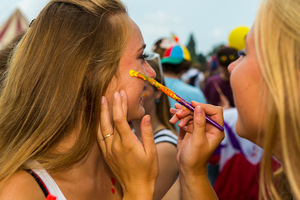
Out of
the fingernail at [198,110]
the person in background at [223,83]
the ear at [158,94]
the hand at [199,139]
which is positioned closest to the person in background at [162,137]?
the ear at [158,94]

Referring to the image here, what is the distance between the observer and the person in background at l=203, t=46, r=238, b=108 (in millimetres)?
3971

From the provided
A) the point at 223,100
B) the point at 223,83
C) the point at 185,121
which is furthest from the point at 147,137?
the point at 223,83

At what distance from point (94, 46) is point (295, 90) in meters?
0.93

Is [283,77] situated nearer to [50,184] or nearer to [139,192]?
[139,192]

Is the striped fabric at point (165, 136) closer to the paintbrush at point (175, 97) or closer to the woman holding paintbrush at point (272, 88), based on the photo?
the paintbrush at point (175, 97)

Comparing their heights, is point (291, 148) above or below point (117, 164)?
above

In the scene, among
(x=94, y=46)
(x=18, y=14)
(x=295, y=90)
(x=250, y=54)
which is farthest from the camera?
(x=18, y=14)

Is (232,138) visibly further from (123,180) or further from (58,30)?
(58,30)

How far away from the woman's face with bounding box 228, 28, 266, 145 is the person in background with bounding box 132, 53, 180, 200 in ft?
2.25

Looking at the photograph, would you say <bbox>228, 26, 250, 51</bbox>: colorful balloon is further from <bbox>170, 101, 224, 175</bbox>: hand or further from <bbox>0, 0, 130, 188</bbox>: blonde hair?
<bbox>0, 0, 130, 188</bbox>: blonde hair

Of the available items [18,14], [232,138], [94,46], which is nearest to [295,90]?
[94,46]

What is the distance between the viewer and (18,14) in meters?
6.69

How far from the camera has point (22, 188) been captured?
4.28 feet

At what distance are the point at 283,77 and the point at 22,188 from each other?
1083 mm
